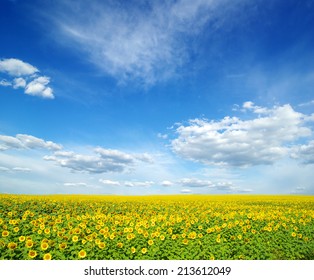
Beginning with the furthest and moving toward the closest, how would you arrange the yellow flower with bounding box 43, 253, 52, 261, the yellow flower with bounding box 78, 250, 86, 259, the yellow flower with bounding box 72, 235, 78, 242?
the yellow flower with bounding box 72, 235, 78, 242, the yellow flower with bounding box 78, 250, 86, 259, the yellow flower with bounding box 43, 253, 52, 261

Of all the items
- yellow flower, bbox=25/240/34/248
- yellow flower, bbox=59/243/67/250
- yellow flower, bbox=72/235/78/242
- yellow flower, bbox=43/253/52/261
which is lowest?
yellow flower, bbox=43/253/52/261

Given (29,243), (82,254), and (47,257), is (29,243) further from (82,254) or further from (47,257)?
(82,254)

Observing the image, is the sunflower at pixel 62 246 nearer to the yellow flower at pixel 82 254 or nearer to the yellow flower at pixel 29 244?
the yellow flower at pixel 82 254

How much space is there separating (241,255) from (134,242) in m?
3.40

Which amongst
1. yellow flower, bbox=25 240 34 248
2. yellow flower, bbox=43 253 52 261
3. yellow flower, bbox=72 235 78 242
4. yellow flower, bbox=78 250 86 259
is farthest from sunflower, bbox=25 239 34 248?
yellow flower, bbox=78 250 86 259

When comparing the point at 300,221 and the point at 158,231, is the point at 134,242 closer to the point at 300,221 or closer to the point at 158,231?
the point at 158,231

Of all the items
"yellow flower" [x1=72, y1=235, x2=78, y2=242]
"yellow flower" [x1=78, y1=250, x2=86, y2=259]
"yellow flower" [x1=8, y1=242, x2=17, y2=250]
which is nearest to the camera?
"yellow flower" [x1=78, y1=250, x2=86, y2=259]

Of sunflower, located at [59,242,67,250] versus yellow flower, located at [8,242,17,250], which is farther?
sunflower, located at [59,242,67,250]

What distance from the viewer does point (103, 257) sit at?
8.93 m

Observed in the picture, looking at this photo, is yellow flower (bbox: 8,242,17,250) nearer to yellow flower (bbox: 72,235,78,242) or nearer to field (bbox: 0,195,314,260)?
field (bbox: 0,195,314,260)

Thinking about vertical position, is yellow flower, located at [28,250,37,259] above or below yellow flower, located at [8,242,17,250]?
below

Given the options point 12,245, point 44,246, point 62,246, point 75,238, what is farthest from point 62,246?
point 12,245

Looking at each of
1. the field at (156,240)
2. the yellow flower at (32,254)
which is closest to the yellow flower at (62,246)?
the field at (156,240)
